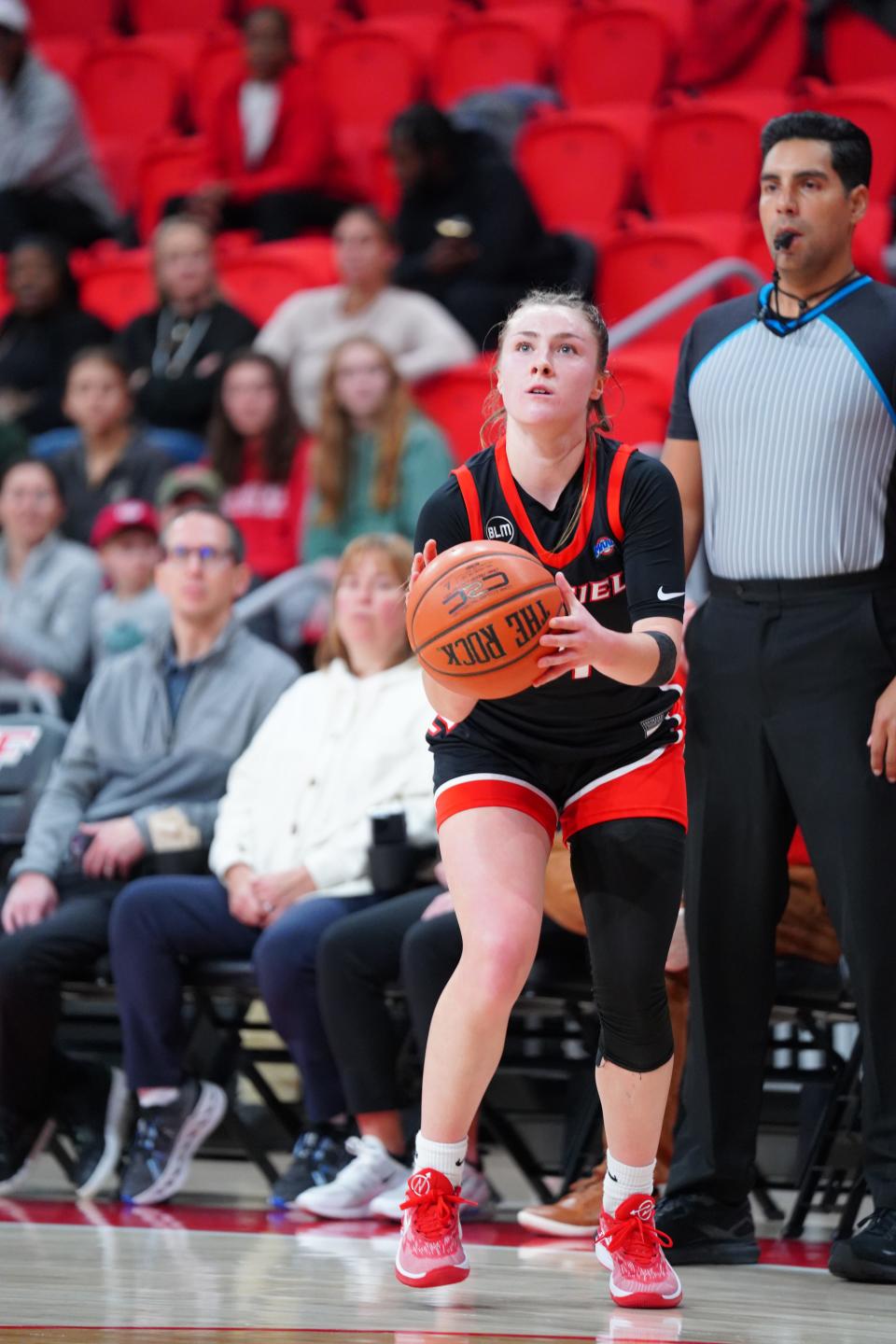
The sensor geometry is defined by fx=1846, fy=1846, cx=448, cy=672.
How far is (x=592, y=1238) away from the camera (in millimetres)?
3982

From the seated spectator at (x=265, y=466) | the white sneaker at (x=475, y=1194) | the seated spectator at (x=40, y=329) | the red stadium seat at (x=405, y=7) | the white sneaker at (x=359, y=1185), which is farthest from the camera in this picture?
the red stadium seat at (x=405, y=7)

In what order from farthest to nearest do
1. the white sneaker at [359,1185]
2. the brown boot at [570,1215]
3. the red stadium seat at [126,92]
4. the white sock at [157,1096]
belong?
the red stadium seat at [126,92]
the white sock at [157,1096]
the white sneaker at [359,1185]
the brown boot at [570,1215]

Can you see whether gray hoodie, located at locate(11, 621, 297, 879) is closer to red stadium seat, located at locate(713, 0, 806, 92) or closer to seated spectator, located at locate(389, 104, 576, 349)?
seated spectator, located at locate(389, 104, 576, 349)

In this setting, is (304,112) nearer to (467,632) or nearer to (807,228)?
(807,228)

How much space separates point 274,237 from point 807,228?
19.6 feet

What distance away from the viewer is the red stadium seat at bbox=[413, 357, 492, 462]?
7461 mm

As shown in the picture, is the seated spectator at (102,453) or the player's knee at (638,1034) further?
the seated spectator at (102,453)

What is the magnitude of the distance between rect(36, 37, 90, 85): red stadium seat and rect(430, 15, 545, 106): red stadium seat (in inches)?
90.5

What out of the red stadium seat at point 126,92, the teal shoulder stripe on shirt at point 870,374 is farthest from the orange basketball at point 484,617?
the red stadium seat at point 126,92

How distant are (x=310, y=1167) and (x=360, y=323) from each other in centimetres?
410

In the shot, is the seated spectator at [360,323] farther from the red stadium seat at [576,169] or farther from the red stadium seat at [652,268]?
the red stadium seat at [576,169]

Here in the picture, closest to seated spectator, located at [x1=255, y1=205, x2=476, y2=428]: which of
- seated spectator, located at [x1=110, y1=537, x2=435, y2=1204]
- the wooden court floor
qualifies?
seated spectator, located at [x1=110, y1=537, x2=435, y2=1204]

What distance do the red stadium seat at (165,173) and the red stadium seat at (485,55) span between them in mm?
1369

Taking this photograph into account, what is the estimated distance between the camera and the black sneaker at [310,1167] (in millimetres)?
4414
